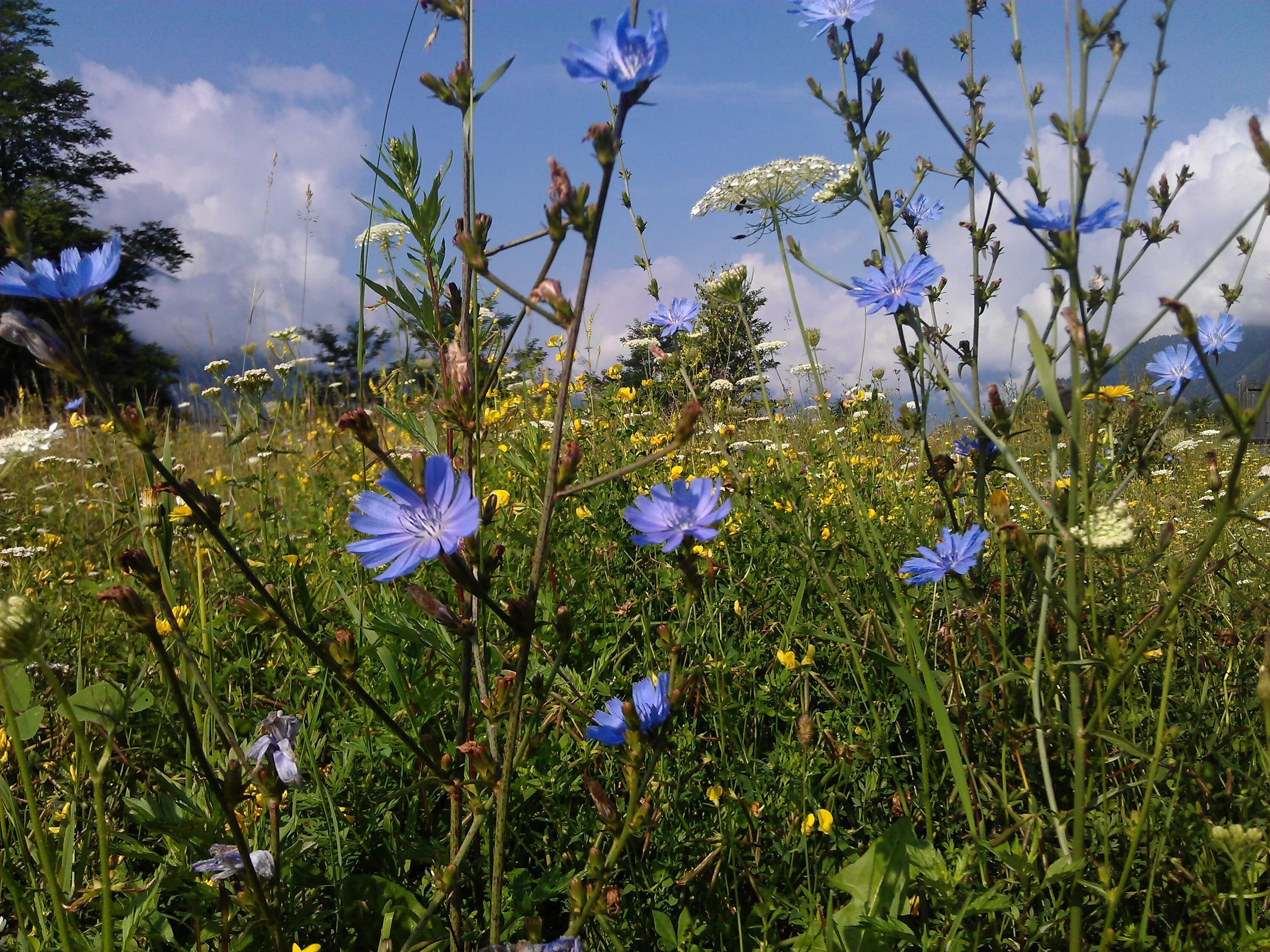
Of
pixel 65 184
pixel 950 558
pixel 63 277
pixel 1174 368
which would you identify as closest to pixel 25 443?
pixel 63 277

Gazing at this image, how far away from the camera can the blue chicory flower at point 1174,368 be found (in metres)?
1.90

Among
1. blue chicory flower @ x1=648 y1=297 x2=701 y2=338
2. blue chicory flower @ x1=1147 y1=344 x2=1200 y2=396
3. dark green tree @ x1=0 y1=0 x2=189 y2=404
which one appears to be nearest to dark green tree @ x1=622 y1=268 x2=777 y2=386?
blue chicory flower @ x1=648 y1=297 x2=701 y2=338

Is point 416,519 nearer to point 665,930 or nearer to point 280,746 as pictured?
point 280,746

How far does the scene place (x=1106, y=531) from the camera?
105 cm

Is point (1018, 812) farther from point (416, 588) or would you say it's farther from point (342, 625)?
point (342, 625)

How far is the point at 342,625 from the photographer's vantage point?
6.86 ft

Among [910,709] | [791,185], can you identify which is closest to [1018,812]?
[910,709]

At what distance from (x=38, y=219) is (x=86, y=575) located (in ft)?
84.0

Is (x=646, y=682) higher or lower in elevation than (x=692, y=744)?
higher

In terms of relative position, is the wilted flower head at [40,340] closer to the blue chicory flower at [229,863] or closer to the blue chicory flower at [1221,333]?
the blue chicory flower at [229,863]

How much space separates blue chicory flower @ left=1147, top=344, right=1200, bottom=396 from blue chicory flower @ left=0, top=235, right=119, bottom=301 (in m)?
2.19

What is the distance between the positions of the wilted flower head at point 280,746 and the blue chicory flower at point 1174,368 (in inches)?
82.3

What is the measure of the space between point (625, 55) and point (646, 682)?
0.90 meters

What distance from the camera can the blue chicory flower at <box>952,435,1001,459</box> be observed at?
163 cm
